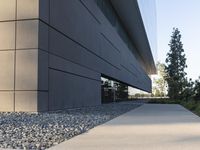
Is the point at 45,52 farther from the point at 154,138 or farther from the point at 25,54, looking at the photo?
the point at 154,138

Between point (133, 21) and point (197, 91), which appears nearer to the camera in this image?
point (197, 91)

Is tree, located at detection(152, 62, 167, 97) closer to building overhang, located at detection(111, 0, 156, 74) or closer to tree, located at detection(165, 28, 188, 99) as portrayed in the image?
building overhang, located at detection(111, 0, 156, 74)

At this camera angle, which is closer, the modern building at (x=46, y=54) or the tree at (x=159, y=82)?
the modern building at (x=46, y=54)

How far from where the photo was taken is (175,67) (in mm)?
53906

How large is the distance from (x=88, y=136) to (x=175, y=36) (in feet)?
160

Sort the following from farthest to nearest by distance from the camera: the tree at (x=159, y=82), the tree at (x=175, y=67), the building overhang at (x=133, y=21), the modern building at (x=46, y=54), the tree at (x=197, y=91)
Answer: the tree at (x=159, y=82) → the tree at (x=175, y=67) → the tree at (x=197, y=91) → the building overhang at (x=133, y=21) → the modern building at (x=46, y=54)

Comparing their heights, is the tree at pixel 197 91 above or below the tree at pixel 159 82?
below

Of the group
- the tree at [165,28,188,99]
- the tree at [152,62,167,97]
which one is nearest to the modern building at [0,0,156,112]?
the tree at [165,28,188,99]

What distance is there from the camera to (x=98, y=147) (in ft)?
23.3

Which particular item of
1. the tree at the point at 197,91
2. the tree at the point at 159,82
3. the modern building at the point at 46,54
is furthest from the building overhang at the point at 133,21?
the tree at the point at 159,82

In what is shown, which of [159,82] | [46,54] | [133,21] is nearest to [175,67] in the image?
[133,21]

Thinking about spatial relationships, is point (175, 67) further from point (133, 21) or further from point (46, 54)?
point (46, 54)

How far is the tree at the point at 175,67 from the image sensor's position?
51562 millimetres

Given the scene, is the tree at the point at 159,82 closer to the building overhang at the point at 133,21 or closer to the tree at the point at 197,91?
the building overhang at the point at 133,21
